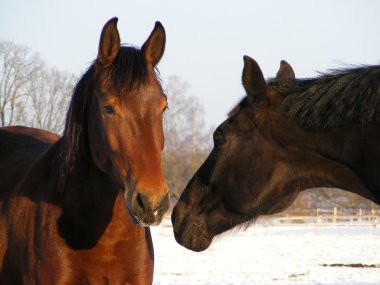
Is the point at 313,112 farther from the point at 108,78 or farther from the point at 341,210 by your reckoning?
the point at 341,210

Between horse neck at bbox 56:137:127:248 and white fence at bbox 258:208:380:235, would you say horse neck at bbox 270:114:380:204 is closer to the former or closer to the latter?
horse neck at bbox 56:137:127:248

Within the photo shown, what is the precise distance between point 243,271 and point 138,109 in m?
9.84

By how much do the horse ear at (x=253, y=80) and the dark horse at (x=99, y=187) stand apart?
61 cm

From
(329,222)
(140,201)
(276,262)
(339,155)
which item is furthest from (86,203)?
(329,222)

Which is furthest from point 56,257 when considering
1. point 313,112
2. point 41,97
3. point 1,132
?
Result: point 41,97

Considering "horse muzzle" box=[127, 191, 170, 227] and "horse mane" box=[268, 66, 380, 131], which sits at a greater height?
"horse mane" box=[268, 66, 380, 131]

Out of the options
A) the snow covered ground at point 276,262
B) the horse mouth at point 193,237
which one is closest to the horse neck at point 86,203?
the horse mouth at point 193,237

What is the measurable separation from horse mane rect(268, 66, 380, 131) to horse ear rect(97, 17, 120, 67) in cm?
115

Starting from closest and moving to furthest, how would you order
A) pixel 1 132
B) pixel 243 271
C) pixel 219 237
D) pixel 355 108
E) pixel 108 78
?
pixel 355 108 → pixel 108 78 → pixel 219 237 → pixel 1 132 → pixel 243 271

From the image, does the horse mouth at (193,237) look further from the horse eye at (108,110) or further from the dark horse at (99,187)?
the horse eye at (108,110)

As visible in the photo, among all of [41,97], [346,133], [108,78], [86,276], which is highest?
[108,78]

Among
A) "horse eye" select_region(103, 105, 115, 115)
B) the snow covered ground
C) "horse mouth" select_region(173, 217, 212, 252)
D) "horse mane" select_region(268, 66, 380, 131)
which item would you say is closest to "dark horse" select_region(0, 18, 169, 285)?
"horse eye" select_region(103, 105, 115, 115)

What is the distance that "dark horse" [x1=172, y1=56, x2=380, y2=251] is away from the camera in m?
3.53

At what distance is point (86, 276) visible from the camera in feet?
13.1
